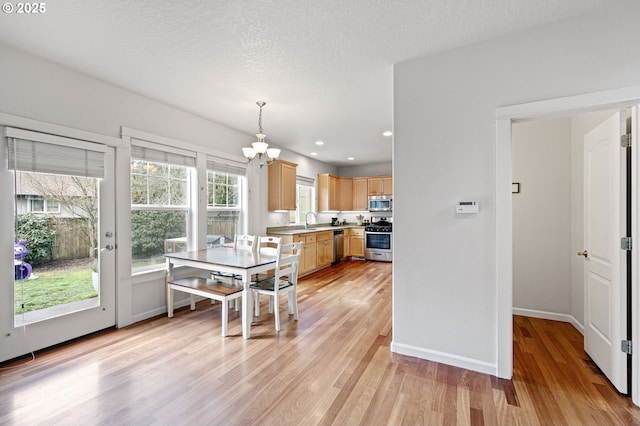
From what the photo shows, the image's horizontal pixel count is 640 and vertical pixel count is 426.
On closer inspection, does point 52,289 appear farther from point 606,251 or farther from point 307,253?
point 606,251

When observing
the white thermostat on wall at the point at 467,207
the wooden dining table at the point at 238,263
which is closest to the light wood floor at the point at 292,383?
the wooden dining table at the point at 238,263

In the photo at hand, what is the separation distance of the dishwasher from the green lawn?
198 inches

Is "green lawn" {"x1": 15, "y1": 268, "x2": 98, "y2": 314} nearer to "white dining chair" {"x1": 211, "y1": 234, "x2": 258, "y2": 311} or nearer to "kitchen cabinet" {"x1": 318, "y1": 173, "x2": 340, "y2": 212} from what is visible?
"white dining chair" {"x1": 211, "y1": 234, "x2": 258, "y2": 311}

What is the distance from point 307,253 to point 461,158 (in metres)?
4.00

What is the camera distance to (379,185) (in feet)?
26.0

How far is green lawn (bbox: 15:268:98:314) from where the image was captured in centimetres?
252

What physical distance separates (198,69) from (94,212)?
1.85 m

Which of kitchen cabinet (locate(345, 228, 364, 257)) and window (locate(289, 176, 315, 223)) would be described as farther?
kitchen cabinet (locate(345, 228, 364, 257))

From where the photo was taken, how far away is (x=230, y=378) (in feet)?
7.26

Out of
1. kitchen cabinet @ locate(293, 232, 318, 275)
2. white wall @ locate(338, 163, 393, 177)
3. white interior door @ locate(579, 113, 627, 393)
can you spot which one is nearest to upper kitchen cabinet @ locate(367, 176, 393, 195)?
white wall @ locate(338, 163, 393, 177)

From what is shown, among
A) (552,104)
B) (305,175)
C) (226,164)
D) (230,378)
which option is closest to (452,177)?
(552,104)

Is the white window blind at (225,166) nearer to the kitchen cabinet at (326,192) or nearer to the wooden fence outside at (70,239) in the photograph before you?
the wooden fence outside at (70,239)

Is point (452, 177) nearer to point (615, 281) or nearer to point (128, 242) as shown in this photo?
point (615, 281)

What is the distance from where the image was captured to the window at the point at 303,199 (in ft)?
23.0
